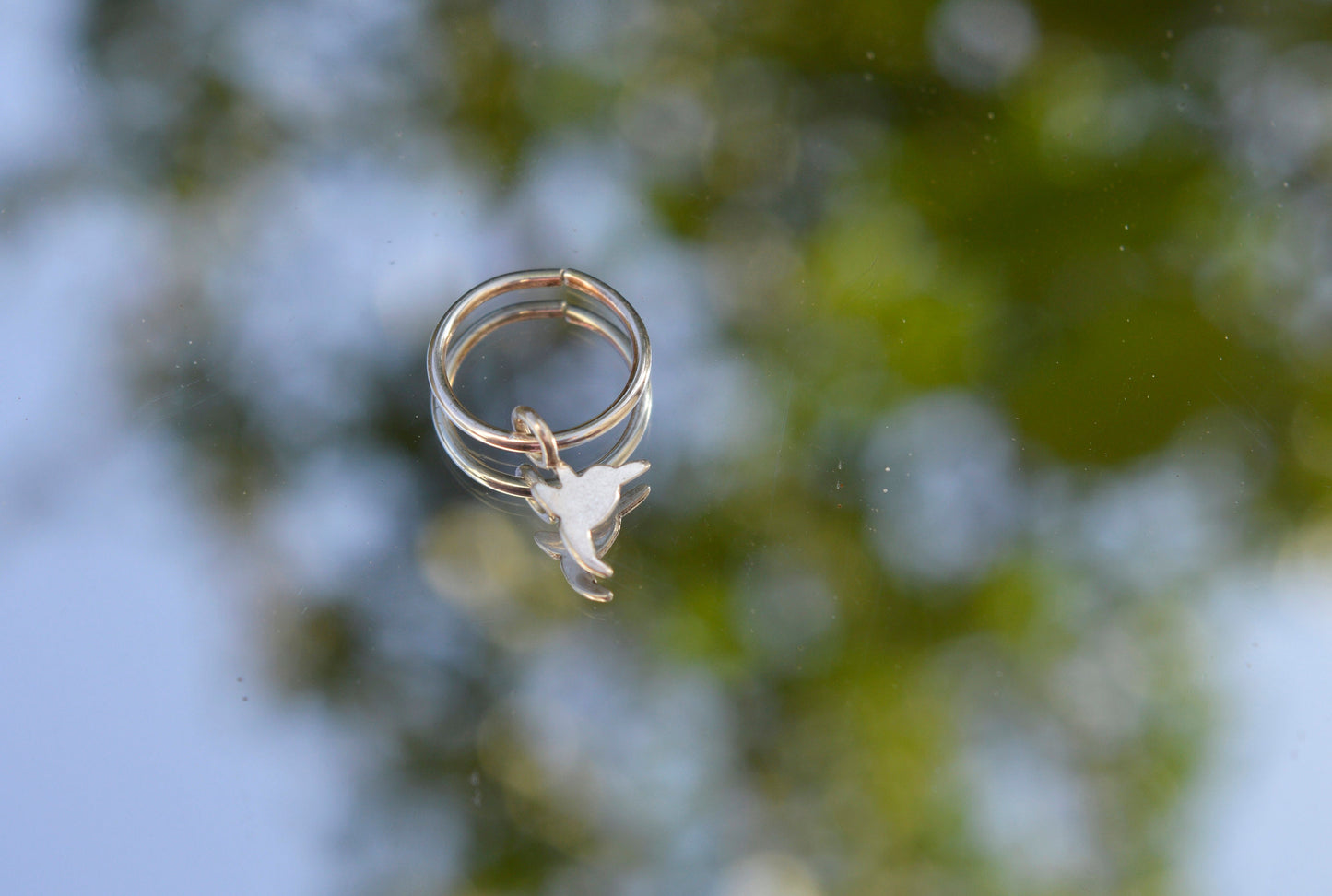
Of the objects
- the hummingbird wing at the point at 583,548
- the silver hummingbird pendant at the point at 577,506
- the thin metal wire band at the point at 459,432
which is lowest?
the hummingbird wing at the point at 583,548

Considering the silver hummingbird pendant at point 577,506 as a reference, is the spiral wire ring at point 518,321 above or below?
above

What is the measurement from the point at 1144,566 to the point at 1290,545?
0.48ft

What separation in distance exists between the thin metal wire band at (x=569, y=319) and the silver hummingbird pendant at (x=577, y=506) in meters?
0.02

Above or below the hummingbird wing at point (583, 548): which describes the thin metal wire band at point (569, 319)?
above

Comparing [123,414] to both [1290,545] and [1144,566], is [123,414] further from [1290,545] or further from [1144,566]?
[1290,545]

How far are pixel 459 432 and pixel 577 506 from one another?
0.54 ft

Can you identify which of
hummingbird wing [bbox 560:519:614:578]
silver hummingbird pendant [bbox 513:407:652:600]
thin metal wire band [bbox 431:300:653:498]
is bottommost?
hummingbird wing [bbox 560:519:614:578]

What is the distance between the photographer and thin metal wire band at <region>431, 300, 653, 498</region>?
42.0 inches

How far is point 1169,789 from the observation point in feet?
3.26

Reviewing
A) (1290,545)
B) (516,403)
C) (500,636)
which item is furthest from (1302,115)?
(500,636)

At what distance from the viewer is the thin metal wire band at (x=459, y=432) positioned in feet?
3.50

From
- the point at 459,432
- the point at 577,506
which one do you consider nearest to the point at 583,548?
the point at 577,506

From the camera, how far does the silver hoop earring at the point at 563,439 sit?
100 centimetres

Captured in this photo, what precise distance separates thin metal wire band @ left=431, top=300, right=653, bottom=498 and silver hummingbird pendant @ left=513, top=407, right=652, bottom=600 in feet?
0.13
